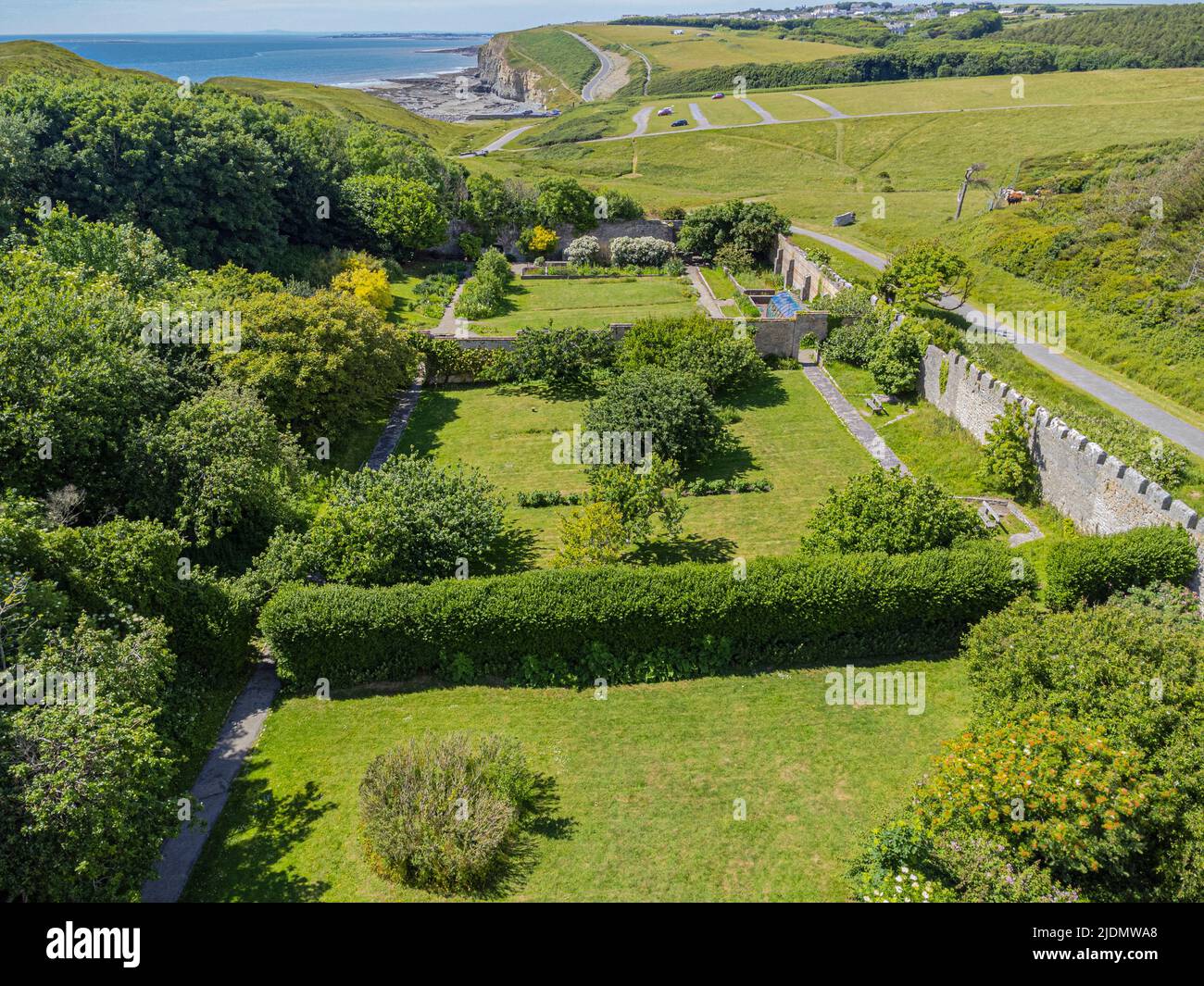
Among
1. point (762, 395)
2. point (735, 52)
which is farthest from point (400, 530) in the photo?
point (735, 52)

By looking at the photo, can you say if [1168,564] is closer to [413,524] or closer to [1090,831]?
[1090,831]

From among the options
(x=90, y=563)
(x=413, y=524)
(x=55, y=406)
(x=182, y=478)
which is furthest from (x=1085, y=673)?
(x=55, y=406)

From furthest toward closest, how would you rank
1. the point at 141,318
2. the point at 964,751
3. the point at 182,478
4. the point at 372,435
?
the point at 372,435, the point at 141,318, the point at 182,478, the point at 964,751

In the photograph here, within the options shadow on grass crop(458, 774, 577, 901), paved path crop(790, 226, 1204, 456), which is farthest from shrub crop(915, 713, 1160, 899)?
paved path crop(790, 226, 1204, 456)

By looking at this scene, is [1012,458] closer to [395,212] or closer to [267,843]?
[267,843]

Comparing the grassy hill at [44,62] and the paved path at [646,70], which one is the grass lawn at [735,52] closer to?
the paved path at [646,70]

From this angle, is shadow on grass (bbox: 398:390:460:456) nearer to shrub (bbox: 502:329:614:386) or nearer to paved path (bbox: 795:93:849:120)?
shrub (bbox: 502:329:614:386)
